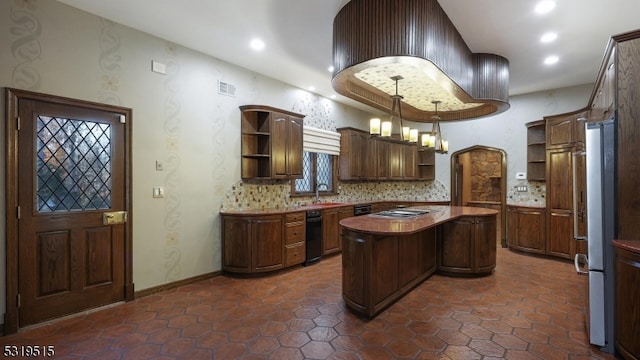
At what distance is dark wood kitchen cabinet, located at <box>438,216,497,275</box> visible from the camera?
424 cm

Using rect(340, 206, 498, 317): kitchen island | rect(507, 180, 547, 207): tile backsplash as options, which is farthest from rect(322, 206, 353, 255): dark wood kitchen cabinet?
rect(507, 180, 547, 207): tile backsplash

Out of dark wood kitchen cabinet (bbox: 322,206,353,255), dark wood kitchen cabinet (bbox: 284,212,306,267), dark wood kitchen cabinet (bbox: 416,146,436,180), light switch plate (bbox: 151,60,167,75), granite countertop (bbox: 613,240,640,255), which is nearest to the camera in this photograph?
granite countertop (bbox: 613,240,640,255)

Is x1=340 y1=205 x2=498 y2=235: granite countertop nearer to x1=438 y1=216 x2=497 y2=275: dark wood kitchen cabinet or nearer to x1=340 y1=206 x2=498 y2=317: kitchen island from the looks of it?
x1=340 y1=206 x2=498 y2=317: kitchen island

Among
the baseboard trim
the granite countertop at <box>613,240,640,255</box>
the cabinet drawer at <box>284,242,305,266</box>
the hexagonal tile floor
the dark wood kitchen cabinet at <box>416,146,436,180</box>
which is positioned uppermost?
the dark wood kitchen cabinet at <box>416,146,436,180</box>

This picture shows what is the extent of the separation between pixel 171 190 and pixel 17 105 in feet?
5.26

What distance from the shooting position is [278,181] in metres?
5.24

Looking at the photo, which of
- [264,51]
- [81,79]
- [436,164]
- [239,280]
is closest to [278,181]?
[239,280]

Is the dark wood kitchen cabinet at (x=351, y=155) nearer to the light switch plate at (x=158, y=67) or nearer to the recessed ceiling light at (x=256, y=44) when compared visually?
Result: the recessed ceiling light at (x=256, y=44)

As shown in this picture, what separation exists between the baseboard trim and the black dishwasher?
4.51 ft

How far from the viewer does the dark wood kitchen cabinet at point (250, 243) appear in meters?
4.28

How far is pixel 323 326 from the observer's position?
9.34ft

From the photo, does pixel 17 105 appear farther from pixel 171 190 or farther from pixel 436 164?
pixel 436 164

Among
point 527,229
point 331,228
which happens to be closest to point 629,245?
point 527,229

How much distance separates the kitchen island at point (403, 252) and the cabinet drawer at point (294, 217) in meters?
1.24
